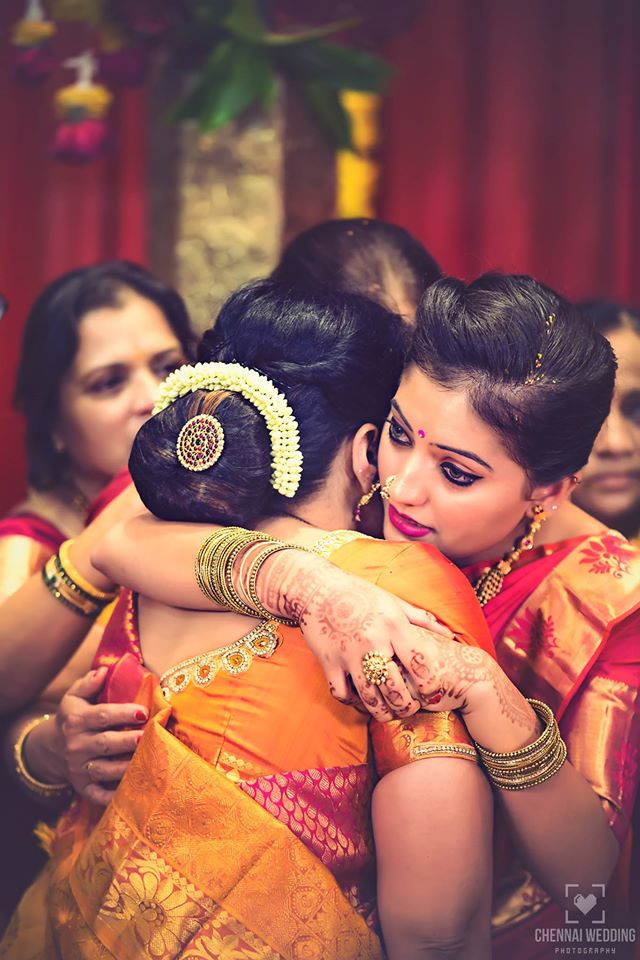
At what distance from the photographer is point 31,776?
5.79 ft

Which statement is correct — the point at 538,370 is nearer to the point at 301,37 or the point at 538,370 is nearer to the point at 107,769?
the point at 107,769

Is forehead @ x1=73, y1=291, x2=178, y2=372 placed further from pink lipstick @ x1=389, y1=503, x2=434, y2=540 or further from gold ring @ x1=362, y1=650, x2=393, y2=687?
gold ring @ x1=362, y1=650, x2=393, y2=687

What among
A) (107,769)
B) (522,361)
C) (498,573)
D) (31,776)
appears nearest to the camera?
(522,361)

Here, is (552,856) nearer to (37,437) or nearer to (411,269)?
(411,269)

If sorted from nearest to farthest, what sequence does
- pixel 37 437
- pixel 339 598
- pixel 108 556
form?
pixel 339 598, pixel 108 556, pixel 37 437

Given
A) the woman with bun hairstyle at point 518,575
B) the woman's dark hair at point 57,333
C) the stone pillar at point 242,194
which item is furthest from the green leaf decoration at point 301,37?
the woman with bun hairstyle at point 518,575

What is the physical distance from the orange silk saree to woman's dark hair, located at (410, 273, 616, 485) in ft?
0.77

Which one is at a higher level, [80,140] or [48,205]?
[80,140]

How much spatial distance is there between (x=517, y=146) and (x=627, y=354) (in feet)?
2.81

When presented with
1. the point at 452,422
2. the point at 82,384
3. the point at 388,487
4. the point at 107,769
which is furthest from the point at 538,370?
the point at 82,384

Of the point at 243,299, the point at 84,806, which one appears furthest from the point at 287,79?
the point at 84,806

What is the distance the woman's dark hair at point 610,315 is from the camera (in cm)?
231

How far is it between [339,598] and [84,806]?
647 millimetres

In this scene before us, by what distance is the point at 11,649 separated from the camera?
168cm
